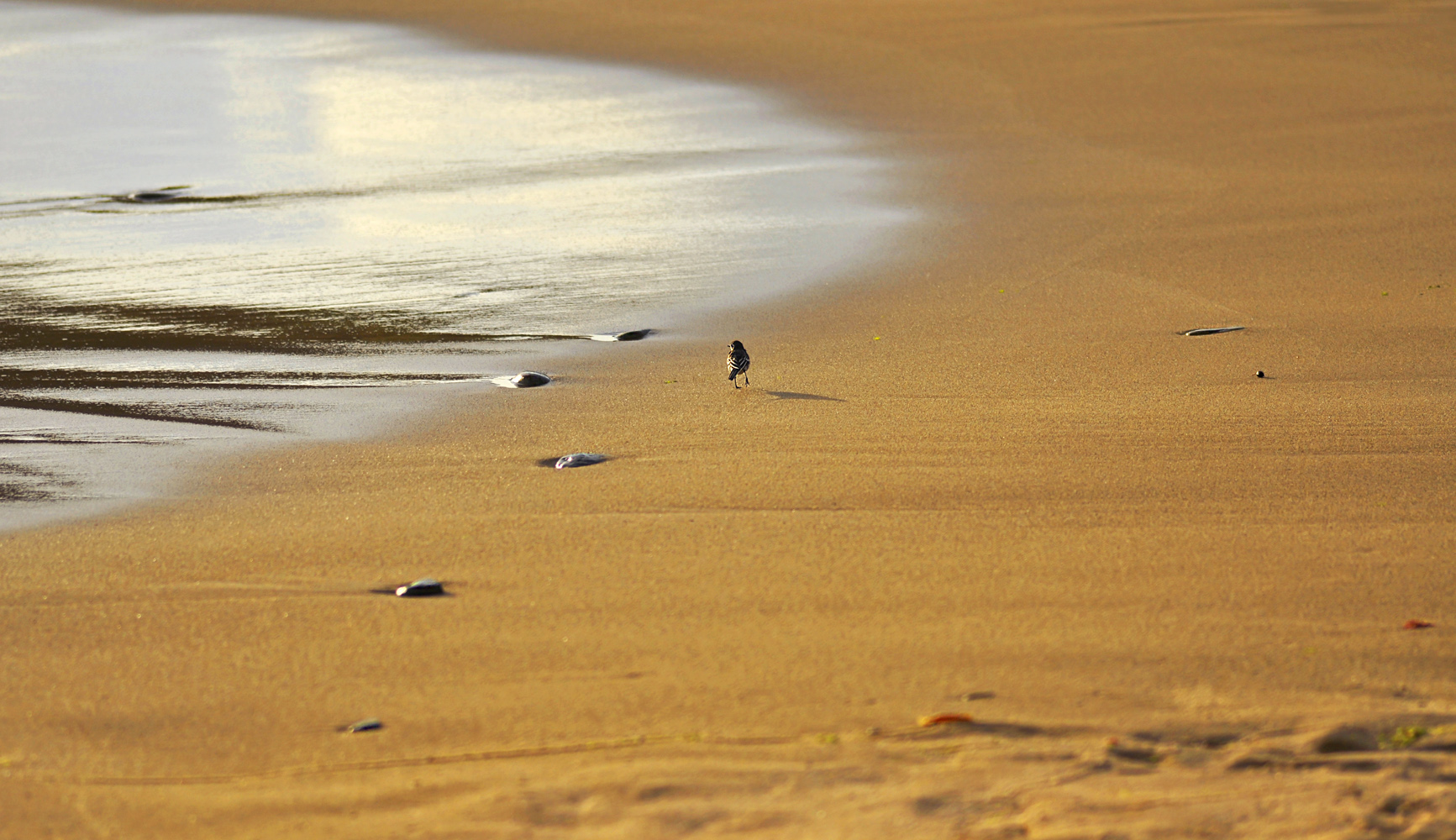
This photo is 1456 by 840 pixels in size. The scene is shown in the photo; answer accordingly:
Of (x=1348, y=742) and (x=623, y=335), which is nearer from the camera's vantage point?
(x=1348, y=742)

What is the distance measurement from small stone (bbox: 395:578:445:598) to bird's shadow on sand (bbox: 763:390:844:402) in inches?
84.7

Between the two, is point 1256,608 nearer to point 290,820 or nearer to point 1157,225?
point 290,820

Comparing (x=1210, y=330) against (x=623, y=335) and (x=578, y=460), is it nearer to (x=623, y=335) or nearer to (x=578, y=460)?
(x=623, y=335)

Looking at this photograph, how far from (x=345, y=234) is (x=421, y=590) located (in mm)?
5653

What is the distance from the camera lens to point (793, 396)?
19.5 feet

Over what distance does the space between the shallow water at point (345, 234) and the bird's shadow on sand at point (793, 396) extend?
52.3 inches

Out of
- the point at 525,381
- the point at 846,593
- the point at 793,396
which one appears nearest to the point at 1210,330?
the point at 793,396

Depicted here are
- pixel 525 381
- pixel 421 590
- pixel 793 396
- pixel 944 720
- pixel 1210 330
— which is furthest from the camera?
pixel 1210 330

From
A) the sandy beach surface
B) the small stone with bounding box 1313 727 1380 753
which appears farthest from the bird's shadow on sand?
the small stone with bounding box 1313 727 1380 753

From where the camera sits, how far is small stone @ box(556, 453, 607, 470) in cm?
513

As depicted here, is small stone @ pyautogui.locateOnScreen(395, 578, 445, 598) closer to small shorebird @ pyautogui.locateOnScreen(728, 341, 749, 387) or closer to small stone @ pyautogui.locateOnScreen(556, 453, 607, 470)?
small stone @ pyautogui.locateOnScreen(556, 453, 607, 470)

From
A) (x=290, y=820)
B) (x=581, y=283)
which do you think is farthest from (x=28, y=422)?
(x=290, y=820)

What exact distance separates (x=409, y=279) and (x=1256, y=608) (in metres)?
5.55

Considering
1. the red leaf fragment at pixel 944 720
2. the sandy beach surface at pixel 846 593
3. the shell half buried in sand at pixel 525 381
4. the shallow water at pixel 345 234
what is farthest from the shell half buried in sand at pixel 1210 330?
the red leaf fragment at pixel 944 720
